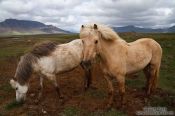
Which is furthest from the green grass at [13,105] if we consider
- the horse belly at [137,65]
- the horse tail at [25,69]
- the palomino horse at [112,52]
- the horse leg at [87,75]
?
the horse belly at [137,65]

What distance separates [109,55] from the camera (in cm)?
899

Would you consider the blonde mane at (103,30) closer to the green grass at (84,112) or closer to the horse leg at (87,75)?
the green grass at (84,112)

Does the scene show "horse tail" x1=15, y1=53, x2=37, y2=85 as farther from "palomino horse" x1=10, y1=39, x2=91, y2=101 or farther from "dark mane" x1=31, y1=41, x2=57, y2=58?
"dark mane" x1=31, y1=41, x2=57, y2=58

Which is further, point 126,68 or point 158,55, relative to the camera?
point 158,55

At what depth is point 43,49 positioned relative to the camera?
409 inches

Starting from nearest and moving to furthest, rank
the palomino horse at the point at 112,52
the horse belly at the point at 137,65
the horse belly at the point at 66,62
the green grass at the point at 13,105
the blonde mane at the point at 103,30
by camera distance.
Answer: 1. the palomino horse at the point at 112,52
2. the blonde mane at the point at 103,30
3. the horse belly at the point at 137,65
4. the green grass at the point at 13,105
5. the horse belly at the point at 66,62

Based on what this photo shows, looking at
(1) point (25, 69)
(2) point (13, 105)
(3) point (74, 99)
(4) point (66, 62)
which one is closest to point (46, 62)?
(1) point (25, 69)

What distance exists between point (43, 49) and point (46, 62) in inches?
21.7

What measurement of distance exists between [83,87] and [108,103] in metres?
2.57

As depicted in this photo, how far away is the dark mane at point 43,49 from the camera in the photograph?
1025 centimetres

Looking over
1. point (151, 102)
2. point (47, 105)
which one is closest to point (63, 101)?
point (47, 105)

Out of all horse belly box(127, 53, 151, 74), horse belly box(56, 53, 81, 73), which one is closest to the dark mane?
horse belly box(56, 53, 81, 73)

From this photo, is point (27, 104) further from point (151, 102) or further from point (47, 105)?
point (151, 102)

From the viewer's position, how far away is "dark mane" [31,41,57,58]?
10250 millimetres
